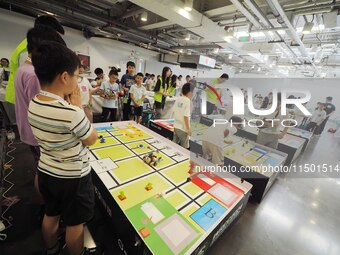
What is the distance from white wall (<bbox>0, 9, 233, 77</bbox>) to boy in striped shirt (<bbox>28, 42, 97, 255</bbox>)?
571 cm

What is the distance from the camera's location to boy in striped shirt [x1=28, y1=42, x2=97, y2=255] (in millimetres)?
705

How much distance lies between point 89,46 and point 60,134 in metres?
6.27

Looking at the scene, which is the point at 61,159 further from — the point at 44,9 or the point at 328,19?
the point at 44,9

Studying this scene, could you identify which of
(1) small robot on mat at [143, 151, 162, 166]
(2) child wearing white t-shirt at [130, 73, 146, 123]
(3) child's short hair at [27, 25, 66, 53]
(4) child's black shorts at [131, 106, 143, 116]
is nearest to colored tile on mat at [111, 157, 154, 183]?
(1) small robot on mat at [143, 151, 162, 166]

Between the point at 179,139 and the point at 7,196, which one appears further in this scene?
the point at 179,139

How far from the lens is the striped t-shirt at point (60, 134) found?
709 mm

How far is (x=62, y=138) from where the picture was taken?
0.75 meters

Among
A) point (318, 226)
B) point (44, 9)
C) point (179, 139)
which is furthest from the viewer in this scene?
point (44, 9)

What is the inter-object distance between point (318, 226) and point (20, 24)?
7.52m

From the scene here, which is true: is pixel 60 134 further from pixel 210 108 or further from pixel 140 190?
pixel 210 108

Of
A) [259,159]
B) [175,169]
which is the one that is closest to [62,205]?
[175,169]

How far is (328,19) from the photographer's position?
2.50 meters

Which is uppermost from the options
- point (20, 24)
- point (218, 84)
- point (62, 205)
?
point (20, 24)

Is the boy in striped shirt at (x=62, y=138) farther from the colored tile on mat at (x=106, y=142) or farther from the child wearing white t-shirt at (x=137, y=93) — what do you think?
the child wearing white t-shirt at (x=137, y=93)
